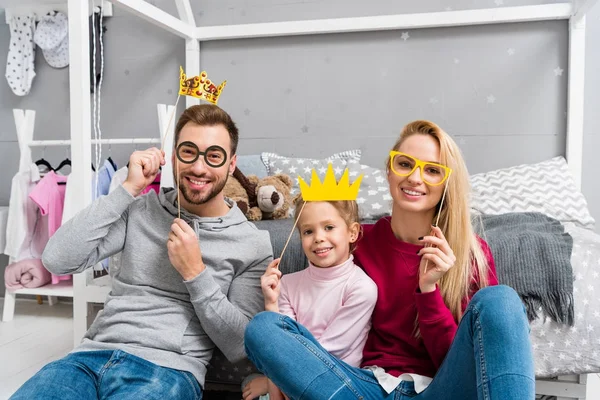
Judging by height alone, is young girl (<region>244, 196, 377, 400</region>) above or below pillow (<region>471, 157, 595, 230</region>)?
below

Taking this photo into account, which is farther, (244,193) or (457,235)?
(244,193)

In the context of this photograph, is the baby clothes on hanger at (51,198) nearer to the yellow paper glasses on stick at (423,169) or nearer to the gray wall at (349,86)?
the gray wall at (349,86)

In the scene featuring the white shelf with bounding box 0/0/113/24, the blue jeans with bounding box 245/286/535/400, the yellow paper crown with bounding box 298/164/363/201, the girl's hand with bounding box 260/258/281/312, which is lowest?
the blue jeans with bounding box 245/286/535/400

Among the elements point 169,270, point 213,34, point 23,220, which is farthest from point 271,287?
A: point 213,34

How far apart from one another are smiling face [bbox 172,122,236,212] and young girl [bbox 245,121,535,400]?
339mm

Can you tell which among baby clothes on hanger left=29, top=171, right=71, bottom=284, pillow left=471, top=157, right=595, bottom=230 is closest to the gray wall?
pillow left=471, top=157, right=595, bottom=230

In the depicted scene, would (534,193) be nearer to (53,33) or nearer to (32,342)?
(32,342)

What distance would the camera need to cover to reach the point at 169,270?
1325mm

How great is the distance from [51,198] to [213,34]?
111cm

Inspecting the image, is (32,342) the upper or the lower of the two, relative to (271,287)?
lower

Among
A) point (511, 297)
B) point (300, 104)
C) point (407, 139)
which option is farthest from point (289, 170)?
point (511, 297)

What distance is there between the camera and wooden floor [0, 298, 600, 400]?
1812 mm

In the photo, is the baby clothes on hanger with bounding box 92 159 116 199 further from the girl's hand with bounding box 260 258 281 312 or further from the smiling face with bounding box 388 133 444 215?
the smiling face with bounding box 388 133 444 215

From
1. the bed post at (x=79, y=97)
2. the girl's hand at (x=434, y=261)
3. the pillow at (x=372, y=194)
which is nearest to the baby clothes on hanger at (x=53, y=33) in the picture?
the bed post at (x=79, y=97)
